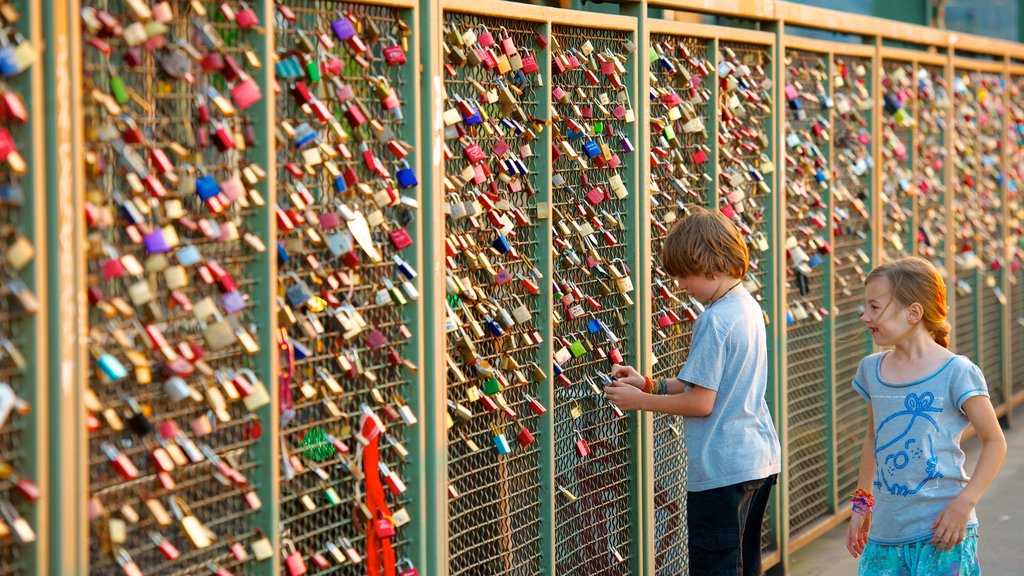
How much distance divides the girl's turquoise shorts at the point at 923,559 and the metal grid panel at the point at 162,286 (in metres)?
1.76

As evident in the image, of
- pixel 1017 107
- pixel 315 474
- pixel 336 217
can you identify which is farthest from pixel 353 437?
pixel 1017 107

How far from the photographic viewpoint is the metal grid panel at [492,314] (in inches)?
149

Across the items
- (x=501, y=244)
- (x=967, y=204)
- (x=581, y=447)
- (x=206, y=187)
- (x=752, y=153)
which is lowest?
(x=581, y=447)

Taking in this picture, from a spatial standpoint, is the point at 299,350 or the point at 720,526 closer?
the point at 299,350

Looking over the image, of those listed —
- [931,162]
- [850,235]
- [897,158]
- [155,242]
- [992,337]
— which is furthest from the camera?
[992,337]

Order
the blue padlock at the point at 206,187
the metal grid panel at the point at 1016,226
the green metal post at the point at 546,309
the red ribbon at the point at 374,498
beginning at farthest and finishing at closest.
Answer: the metal grid panel at the point at 1016,226 → the green metal post at the point at 546,309 → the red ribbon at the point at 374,498 → the blue padlock at the point at 206,187

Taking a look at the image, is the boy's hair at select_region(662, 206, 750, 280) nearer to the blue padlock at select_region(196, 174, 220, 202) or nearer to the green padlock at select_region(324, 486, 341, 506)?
the green padlock at select_region(324, 486, 341, 506)

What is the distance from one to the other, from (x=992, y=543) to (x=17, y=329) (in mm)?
5100

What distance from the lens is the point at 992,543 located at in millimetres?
6301

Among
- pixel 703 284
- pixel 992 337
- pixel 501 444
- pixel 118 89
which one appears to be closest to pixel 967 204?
pixel 992 337

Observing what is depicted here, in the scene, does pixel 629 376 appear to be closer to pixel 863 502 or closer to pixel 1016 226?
pixel 863 502

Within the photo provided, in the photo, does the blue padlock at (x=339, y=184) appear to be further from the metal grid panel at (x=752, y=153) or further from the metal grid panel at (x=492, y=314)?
the metal grid panel at (x=752, y=153)

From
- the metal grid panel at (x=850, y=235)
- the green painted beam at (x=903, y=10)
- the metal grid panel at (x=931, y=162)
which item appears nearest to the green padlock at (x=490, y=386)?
the metal grid panel at (x=850, y=235)

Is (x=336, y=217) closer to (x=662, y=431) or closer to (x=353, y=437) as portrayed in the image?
(x=353, y=437)
